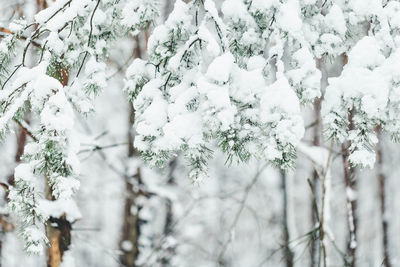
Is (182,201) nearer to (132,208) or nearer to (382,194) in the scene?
(132,208)

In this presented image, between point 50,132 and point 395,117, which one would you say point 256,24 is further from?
point 50,132

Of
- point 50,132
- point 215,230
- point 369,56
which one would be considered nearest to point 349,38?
point 369,56

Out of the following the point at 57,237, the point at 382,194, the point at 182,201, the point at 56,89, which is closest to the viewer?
the point at 56,89

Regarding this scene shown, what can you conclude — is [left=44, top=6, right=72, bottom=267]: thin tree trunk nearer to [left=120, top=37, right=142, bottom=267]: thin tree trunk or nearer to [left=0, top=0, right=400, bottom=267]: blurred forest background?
[left=0, top=0, right=400, bottom=267]: blurred forest background

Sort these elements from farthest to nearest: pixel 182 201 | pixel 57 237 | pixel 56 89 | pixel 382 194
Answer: pixel 182 201, pixel 382 194, pixel 57 237, pixel 56 89

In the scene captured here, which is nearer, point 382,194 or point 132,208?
point 132,208

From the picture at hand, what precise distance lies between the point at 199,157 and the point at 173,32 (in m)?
0.71

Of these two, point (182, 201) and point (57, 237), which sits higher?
point (182, 201)

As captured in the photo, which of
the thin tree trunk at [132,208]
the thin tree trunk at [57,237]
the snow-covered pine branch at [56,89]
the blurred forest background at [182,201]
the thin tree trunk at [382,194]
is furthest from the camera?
the thin tree trunk at [382,194]

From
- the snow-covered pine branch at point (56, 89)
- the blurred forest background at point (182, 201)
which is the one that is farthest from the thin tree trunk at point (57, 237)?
the snow-covered pine branch at point (56, 89)

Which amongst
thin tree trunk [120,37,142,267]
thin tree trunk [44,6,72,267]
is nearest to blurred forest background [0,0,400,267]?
thin tree trunk [120,37,142,267]

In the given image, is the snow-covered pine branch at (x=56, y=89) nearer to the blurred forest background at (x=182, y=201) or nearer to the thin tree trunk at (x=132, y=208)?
the blurred forest background at (x=182, y=201)

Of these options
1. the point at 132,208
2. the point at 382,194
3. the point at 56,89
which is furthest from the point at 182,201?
the point at 56,89

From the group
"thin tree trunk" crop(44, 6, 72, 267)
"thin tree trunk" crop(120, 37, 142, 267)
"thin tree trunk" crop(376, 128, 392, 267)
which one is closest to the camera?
"thin tree trunk" crop(44, 6, 72, 267)
